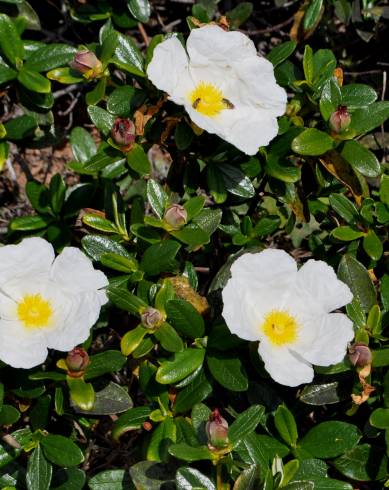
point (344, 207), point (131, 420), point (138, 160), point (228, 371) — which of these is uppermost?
point (138, 160)

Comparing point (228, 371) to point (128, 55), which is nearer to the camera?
point (228, 371)

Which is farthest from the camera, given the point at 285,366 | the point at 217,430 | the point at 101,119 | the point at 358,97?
the point at 358,97

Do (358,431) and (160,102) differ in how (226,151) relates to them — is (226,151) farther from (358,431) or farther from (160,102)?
(358,431)

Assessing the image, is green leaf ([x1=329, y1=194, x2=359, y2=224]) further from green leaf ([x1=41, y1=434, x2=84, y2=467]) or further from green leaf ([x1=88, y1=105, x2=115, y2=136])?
green leaf ([x1=41, y1=434, x2=84, y2=467])

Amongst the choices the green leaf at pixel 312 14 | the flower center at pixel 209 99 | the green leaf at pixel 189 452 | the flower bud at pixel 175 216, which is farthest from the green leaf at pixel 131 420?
the green leaf at pixel 312 14

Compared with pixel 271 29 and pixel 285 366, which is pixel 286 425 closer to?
pixel 285 366

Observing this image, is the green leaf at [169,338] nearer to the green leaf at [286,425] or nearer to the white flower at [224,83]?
the green leaf at [286,425]

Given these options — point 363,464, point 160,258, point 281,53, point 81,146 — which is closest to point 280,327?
point 160,258
